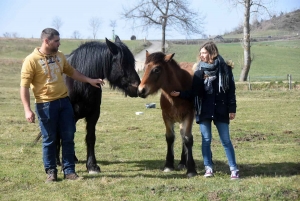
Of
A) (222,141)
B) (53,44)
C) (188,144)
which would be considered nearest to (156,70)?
(188,144)

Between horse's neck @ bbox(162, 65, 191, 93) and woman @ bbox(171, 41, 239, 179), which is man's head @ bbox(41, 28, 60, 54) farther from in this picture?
woman @ bbox(171, 41, 239, 179)

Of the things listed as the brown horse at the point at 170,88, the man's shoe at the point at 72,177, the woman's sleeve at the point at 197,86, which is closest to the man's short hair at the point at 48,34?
the brown horse at the point at 170,88

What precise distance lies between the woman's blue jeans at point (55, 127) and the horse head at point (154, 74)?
119cm

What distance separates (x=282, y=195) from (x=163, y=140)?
5239 mm

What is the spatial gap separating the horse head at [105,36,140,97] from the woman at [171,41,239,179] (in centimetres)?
97

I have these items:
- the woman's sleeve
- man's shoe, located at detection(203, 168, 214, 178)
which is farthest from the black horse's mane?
man's shoe, located at detection(203, 168, 214, 178)

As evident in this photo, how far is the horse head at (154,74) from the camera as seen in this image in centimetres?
642

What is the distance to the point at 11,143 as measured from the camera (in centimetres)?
984

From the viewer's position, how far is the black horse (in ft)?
22.3

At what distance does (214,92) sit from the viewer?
630cm

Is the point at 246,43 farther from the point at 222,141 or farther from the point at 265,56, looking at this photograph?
the point at 222,141

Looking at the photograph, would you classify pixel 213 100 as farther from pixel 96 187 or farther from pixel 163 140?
pixel 163 140

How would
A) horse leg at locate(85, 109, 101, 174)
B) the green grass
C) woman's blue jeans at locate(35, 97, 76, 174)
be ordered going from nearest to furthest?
woman's blue jeans at locate(35, 97, 76, 174) < horse leg at locate(85, 109, 101, 174) < the green grass

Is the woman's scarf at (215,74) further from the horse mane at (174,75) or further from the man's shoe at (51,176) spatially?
the man's shoe at (51,176)
